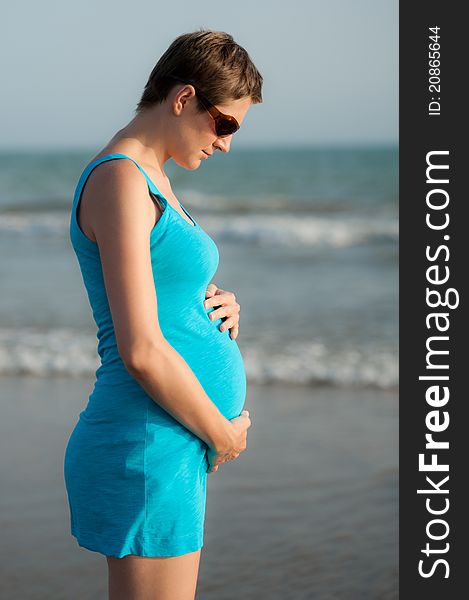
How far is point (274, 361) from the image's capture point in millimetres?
6227

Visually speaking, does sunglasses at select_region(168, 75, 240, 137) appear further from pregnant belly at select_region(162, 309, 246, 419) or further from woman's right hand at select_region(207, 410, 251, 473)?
woman's right hand at select_region(207, 410, 251, 473)

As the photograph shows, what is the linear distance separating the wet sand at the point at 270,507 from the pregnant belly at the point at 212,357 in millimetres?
1509

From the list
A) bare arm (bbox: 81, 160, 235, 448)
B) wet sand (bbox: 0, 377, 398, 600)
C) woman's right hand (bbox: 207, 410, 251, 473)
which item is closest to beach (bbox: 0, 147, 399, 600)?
wet sand (bbox: 0, 377, 398, 600)

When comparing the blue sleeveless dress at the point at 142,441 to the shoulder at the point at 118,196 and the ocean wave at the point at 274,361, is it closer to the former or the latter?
the shoulder at the point at 118,196

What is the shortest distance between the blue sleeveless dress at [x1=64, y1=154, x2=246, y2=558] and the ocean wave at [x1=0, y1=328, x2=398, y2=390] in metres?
4.07

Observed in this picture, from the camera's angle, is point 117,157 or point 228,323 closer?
point 117,157

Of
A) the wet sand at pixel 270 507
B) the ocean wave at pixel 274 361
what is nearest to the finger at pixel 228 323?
the wet sand at pixel 270 507

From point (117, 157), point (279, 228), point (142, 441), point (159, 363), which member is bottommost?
point (142, 441)

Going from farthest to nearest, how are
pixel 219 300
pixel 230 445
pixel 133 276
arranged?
pixel 219 300 < pixel 230 445 < pixel 133 276

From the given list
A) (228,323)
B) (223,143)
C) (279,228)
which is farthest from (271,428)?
(279,228)

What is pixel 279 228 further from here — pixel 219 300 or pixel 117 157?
pixel 117 157

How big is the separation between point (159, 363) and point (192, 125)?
0.48 metres

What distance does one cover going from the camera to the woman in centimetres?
168

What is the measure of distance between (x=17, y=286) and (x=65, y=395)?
3739mm
